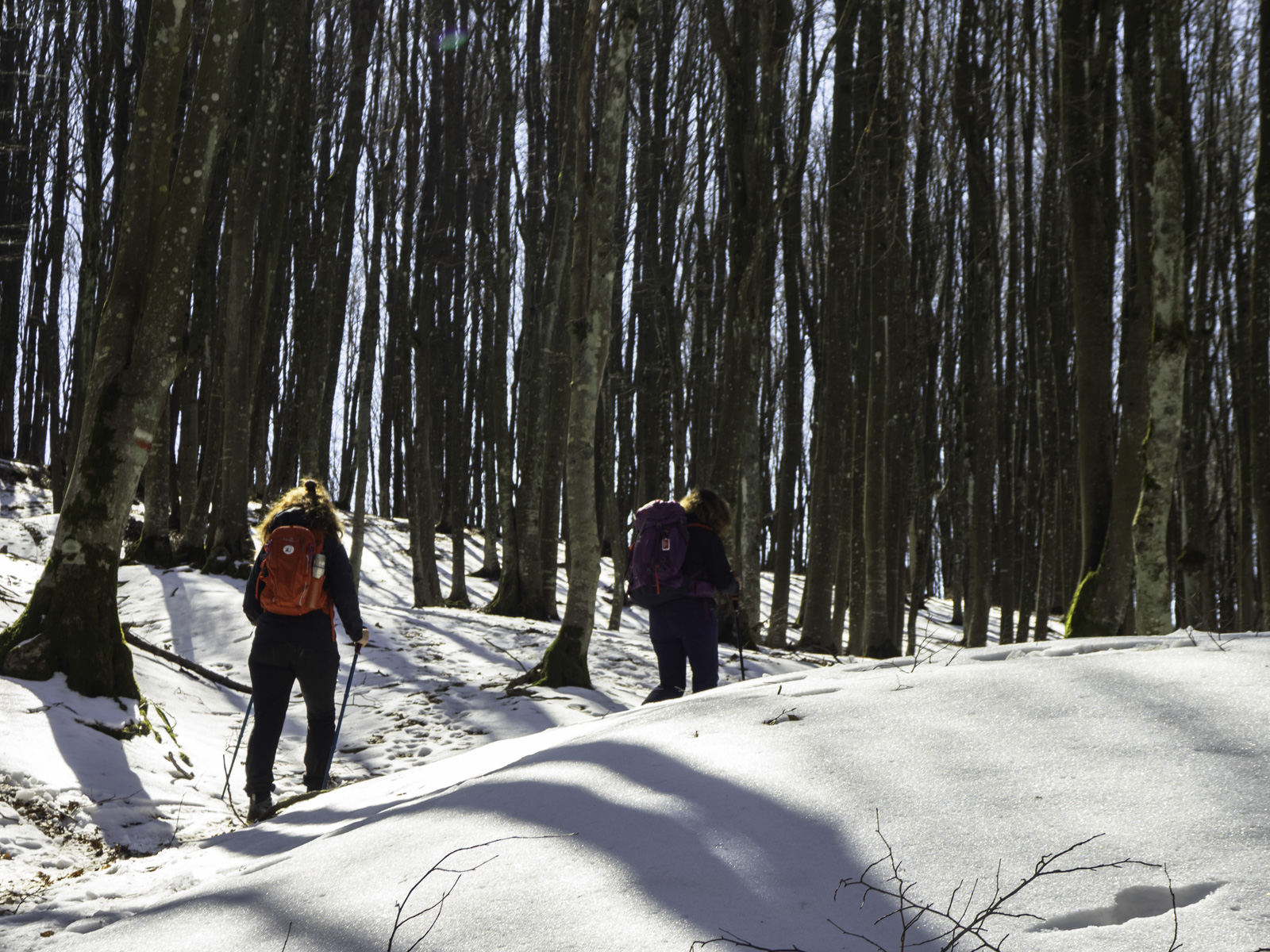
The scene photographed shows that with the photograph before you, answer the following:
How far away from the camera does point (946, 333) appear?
55.8ft

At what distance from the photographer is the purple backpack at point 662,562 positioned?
5418 millimetres

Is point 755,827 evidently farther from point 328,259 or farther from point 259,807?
point 328,259

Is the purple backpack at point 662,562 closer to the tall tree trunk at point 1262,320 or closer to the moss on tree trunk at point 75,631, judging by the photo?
the moss on tree trunk at point 75,631

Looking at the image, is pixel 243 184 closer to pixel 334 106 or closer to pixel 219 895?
pixel 334 106

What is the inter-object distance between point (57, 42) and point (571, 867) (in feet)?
61.7

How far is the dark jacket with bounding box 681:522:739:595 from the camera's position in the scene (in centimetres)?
545

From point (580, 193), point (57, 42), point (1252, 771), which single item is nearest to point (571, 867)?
point (1252, 771)

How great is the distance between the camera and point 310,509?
464 centimetres

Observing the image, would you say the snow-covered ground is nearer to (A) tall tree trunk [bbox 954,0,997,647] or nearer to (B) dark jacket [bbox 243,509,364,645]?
(B) dark jacket [bbox 243,509,364,645]

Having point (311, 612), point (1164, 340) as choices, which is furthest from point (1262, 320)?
point (311, 612)

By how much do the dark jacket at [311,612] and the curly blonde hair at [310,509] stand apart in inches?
1.2

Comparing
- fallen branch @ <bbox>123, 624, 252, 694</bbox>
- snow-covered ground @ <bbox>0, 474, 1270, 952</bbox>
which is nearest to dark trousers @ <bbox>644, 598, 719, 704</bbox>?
snow-covered ground @ <bbox>0, 474, 1270, 952</bbox>

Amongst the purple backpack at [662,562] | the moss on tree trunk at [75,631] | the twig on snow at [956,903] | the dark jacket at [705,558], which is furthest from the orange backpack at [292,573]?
the twig on snow at [956,903]

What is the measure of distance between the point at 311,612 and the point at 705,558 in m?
2.33
